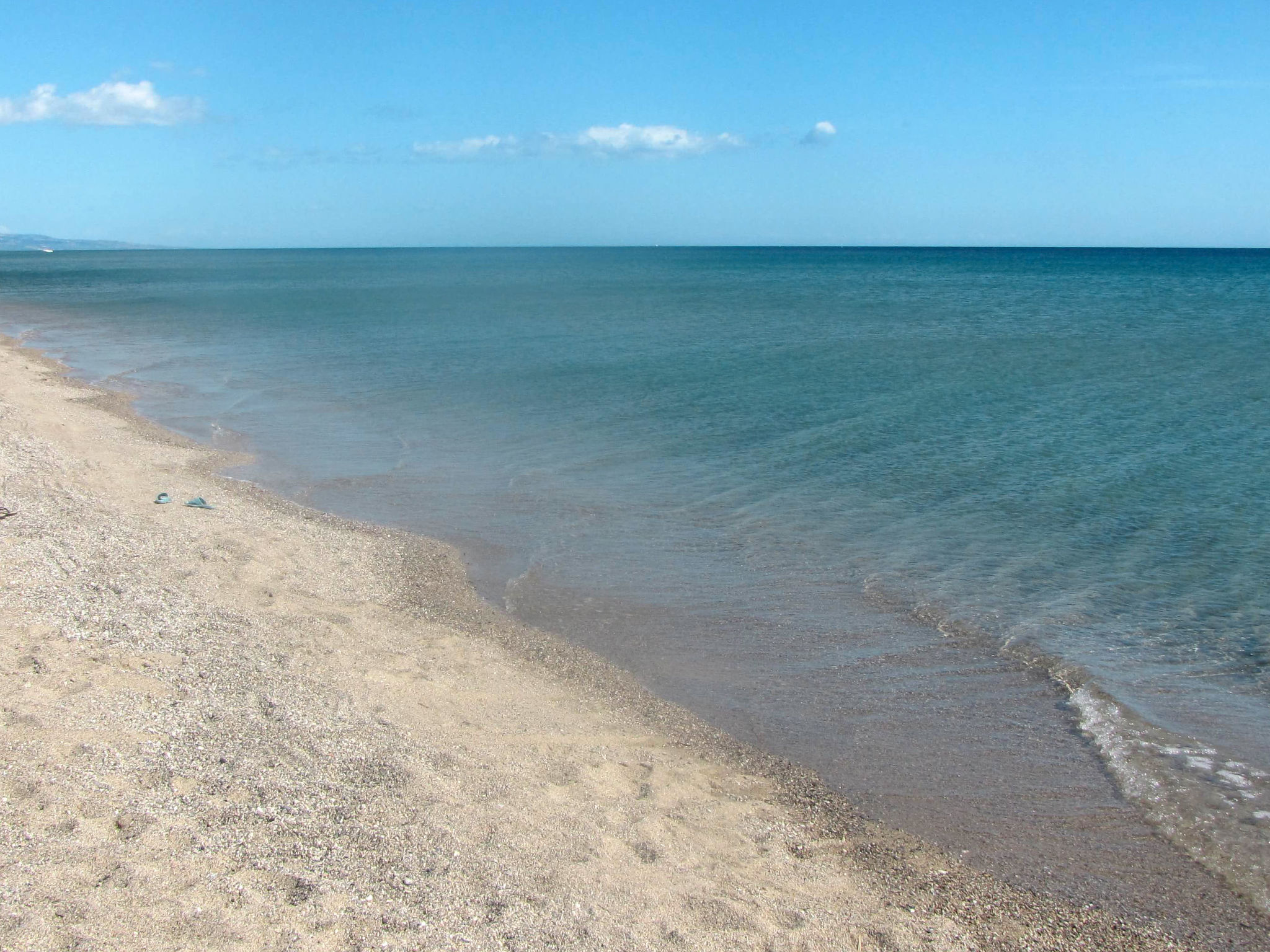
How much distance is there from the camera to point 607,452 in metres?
19.2

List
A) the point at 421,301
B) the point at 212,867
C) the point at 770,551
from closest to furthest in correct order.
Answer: the point at 212,867
the point at 770,551
the point at 421,301

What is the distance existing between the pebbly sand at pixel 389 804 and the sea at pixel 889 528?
2.63 feet

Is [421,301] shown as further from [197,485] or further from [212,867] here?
[212,867]

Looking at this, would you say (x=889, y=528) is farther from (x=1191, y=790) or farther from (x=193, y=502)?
(x=193, y=502)

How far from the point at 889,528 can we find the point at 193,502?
33.3 ft

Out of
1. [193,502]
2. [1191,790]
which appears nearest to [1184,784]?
[1191,790]

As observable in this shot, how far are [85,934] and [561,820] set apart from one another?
9.40ft

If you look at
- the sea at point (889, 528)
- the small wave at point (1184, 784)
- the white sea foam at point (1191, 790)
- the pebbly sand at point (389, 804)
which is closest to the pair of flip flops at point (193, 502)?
the sea at point (889, 528)

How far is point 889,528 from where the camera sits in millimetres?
14102

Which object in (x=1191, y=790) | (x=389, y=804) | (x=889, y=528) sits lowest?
(x=1191, y=790)

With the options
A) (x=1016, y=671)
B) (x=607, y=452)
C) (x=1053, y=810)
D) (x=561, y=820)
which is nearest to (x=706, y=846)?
(x=561, y=820)

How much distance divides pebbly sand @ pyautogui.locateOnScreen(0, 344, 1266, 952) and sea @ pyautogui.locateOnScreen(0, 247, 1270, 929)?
803 millimetres

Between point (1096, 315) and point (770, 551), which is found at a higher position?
point (1096, 315)

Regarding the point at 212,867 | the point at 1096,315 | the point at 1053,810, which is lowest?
the point at 1053,810
